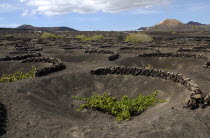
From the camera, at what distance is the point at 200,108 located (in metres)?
10.9

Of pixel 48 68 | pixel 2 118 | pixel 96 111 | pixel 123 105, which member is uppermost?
pixel 48 68

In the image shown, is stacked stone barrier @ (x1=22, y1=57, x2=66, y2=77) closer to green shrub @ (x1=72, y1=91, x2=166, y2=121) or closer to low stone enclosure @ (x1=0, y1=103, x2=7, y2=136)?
green shrub @ (x1=72, y1=91, x2=166, y2=121)

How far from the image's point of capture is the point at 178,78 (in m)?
16.0

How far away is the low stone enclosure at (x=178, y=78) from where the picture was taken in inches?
437

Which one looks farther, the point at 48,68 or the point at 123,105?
the point at 48,68

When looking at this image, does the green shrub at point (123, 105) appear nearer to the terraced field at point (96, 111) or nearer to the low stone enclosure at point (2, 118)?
the terraced field at point (96, 111)

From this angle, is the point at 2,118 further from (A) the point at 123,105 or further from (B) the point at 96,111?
(A) the point at 123,105

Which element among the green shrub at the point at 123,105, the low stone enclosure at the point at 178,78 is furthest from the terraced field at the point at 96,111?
the green shrub at the point at 123,105

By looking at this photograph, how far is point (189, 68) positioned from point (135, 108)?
1575 cm

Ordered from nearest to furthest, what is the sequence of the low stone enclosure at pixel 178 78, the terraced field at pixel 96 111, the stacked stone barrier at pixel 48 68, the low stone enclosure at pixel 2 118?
the terraced field at pixel 96 111
the low stone enclosure at pixel 2 118
the low stone enclosure at pixel 178 78
the stacked stone barrier at pixel 48 68

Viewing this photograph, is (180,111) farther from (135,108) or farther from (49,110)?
(49,110)

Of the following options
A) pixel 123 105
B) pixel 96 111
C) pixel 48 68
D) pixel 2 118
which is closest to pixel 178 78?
pixel 123 105

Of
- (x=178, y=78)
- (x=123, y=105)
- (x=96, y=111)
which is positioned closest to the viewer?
(x=123, y=105)

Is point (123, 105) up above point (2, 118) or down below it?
below
